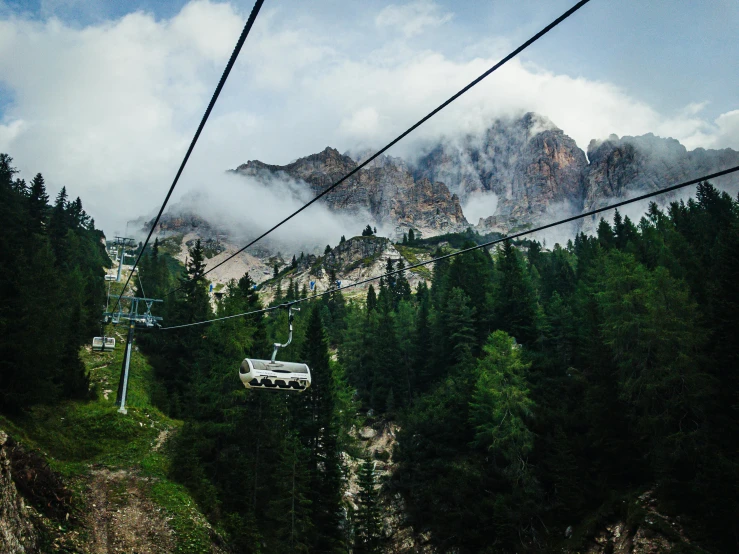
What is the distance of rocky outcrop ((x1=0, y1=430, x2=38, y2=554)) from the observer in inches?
477

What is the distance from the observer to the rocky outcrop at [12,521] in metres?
12.1

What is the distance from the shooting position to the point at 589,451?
105ft

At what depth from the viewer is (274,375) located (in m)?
13.7

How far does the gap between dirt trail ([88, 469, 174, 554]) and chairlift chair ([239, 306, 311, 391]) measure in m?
9.53

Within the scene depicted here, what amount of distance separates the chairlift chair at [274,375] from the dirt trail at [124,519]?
31.3 feet

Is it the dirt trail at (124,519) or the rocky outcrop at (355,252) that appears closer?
the dirt trail at (124,519)

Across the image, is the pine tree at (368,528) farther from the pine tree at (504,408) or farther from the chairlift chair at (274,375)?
the chairlift chair at (274,375)

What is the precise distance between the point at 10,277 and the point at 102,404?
11.8m

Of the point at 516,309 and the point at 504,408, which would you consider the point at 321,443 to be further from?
the point at 516,309

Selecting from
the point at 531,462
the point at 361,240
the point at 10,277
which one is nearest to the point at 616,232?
the point at 531,462

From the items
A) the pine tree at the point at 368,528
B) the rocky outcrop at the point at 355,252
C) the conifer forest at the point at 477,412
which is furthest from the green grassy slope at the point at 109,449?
the rocky outcrop at the point at 355,252

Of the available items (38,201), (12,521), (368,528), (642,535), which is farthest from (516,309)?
(38,201)

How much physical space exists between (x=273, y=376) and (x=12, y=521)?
8028mm

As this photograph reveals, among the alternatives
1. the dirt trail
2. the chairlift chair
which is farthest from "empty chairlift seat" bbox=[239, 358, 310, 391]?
the dirt trail
